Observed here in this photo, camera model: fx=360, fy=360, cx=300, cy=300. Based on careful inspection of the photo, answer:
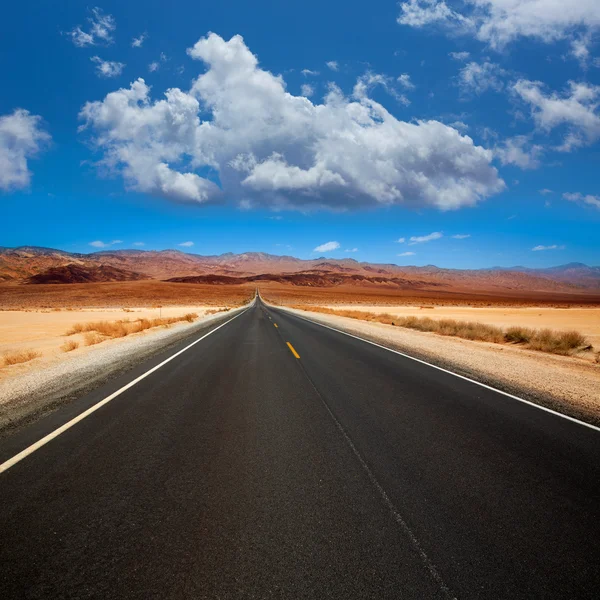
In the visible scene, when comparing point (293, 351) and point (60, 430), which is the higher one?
point (60, 430)

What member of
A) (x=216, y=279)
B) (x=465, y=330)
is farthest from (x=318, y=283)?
(x=465, y=330)

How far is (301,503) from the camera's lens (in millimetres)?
3221

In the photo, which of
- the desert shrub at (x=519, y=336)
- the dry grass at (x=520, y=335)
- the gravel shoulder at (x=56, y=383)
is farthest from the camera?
the desert shrub at (x=519, y=336)

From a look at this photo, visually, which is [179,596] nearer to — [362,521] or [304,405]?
[362,521]

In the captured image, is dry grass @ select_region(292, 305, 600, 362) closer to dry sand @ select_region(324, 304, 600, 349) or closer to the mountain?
dry sand @ select_region(324, 304, 600, 349)

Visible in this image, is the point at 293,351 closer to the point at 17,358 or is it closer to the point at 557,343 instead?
the point at 17,358

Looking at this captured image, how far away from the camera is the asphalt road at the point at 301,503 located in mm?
2342

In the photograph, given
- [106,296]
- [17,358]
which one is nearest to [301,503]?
[17,358]

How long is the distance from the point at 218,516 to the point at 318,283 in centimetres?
19234

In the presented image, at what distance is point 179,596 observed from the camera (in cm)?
219

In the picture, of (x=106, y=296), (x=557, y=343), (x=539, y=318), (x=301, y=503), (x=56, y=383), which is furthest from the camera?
(x=106, y=296)

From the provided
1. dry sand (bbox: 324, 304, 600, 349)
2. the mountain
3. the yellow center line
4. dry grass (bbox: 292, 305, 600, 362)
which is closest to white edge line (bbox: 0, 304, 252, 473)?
the yellow center line

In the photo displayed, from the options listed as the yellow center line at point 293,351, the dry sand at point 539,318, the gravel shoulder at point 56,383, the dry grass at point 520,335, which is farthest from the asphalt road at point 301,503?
the dry sand at point 539,318

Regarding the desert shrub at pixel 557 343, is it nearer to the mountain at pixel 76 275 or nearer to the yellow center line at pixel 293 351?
the yellow center line at pixel 293 351
